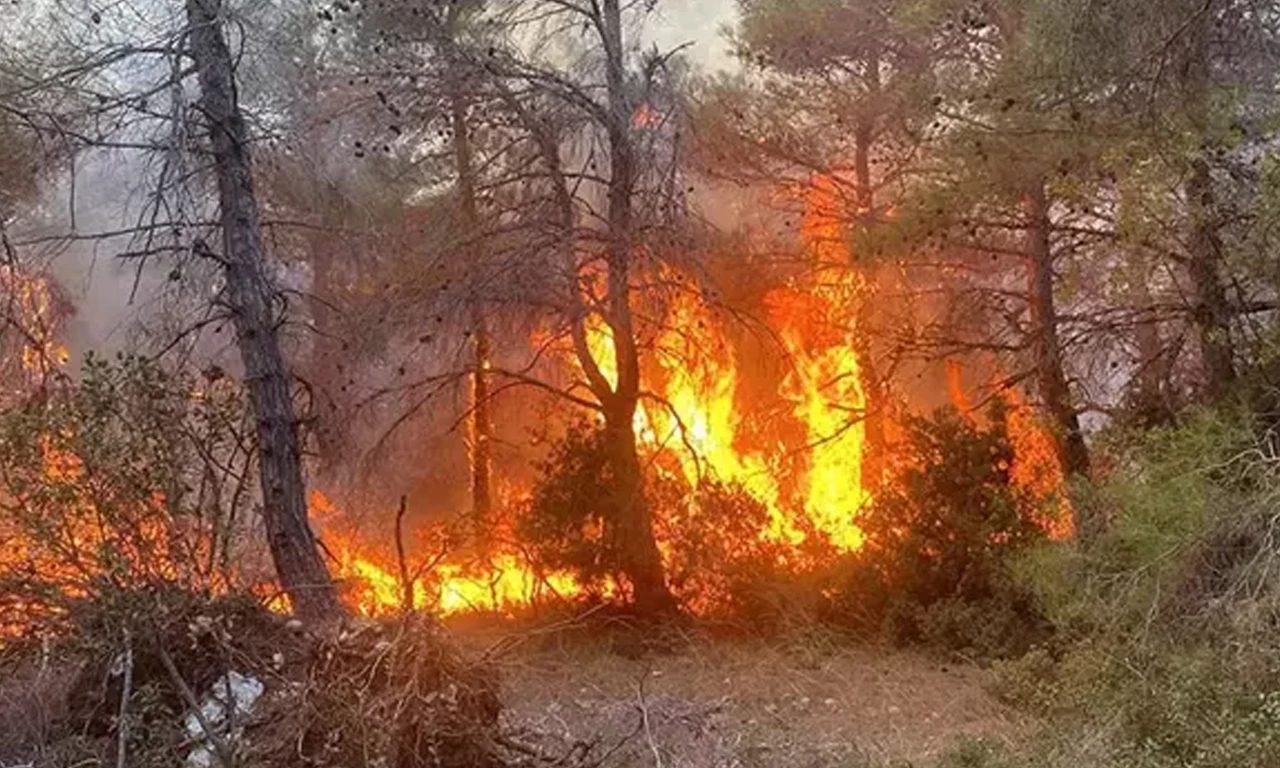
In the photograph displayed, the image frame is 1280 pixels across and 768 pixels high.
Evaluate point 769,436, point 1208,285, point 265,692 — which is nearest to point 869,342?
point 769,436

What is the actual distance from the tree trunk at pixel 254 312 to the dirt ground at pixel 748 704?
2060 millimetres

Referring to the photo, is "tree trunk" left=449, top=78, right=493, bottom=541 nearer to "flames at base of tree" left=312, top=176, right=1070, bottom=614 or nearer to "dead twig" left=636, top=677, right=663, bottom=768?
"flames at base of tree" left=312, top=176, right=1070, bottom=614

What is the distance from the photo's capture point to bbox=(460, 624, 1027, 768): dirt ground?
7738mm

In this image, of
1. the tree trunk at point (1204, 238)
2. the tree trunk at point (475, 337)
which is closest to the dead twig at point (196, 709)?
the tree trunk at point (475, 337)

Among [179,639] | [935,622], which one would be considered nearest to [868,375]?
[935,622]

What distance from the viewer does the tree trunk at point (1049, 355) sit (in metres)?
11.3

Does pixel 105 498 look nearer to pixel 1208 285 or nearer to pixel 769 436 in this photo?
pixel 1208 285

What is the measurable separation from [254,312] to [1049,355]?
7.17 meters

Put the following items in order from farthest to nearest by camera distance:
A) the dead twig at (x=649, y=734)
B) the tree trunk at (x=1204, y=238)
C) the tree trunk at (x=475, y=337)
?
the tree trunk at (x=475, y=337) < the tree trunk at (x=1204, y=238) < the dead twig at (x=649, y=734)

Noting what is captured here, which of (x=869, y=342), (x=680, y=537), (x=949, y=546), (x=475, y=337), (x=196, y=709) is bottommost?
(x=196, y=709)

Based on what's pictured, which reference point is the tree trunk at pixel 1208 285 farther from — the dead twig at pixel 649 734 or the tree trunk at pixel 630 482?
the tree trunk at pixel 630 482

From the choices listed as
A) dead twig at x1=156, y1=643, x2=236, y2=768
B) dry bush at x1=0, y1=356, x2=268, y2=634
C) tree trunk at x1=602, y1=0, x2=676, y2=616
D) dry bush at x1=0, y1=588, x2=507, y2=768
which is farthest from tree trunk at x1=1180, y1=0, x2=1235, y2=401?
dead twig at x1=156, y1=643, x2=236, y2=768

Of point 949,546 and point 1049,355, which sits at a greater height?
point 1049,355

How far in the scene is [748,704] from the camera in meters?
9.91
